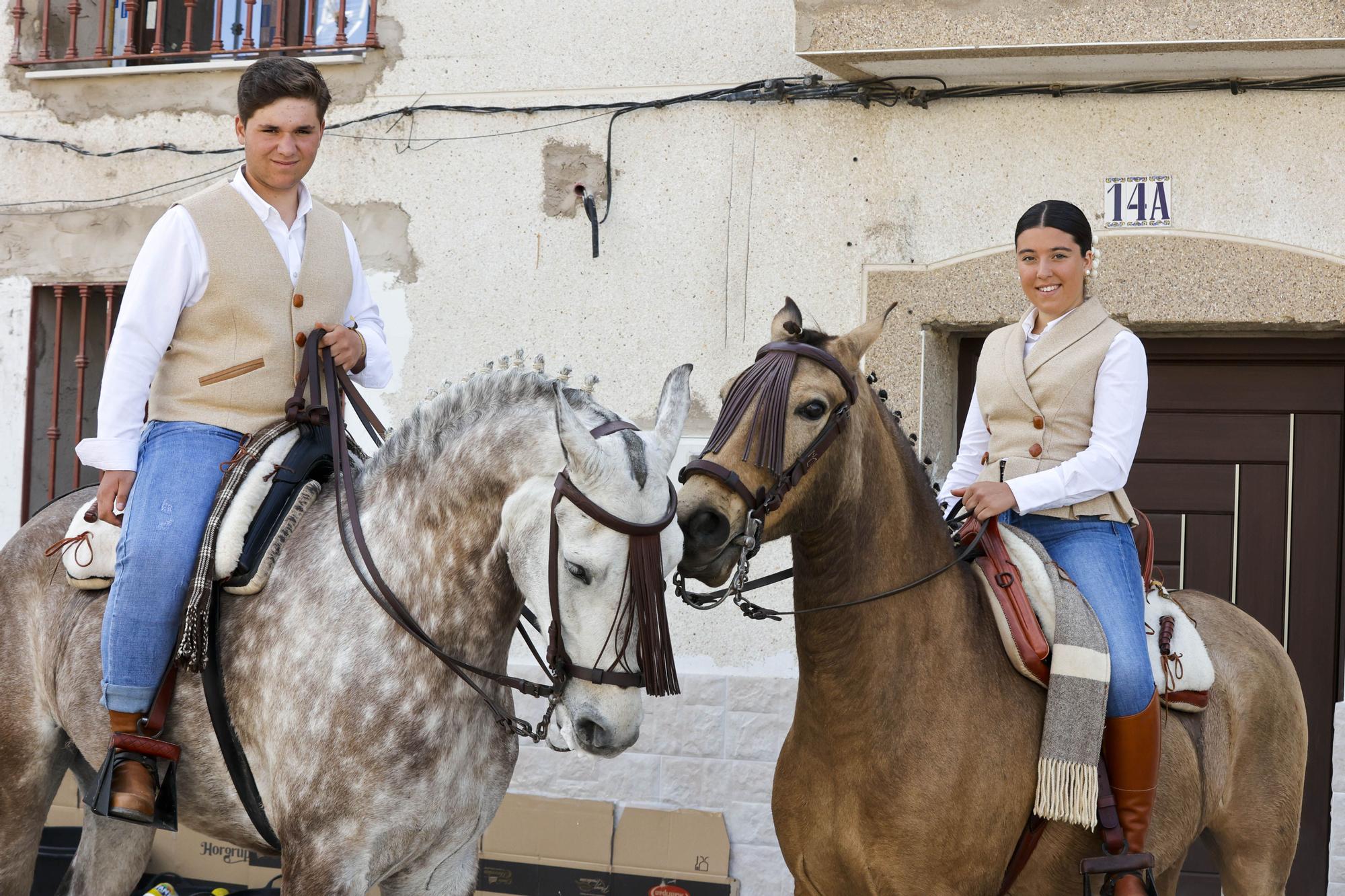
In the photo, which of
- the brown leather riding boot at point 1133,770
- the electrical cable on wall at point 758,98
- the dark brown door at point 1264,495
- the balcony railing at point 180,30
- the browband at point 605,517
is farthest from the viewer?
the balcony railing at point 180,30

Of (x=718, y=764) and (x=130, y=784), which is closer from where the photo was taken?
(x=130, y=784)

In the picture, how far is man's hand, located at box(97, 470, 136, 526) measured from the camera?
124 inches

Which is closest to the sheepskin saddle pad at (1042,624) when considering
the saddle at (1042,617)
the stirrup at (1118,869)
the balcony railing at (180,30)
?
the saddle at (1042,617)

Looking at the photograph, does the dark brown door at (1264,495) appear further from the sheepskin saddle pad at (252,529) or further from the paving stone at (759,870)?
the sheepskin saddle pad at (252,529)

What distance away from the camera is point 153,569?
3.06 m

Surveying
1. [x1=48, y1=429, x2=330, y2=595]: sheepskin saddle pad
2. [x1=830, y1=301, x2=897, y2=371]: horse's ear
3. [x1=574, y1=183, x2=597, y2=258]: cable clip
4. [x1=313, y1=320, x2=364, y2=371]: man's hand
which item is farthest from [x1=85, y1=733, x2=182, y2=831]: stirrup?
[x1=574, y1=183, x2=597, y2=258]: cable clip

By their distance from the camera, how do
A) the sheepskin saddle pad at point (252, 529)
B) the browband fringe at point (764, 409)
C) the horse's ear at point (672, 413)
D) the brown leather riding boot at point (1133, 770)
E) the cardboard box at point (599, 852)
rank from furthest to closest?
1. the cardboard box at point (599, 852)
2. the brown leather riding boot at point (1133, 770)
3. the sheepskin saddle pad at point (252, 529)
4. the browband fringe at point (764, 409)
5. the horse's ear at point (672, 413)

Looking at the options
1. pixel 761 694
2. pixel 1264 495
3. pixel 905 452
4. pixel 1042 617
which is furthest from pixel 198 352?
pixel 1264 495

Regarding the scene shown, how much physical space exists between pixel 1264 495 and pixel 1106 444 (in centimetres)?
290

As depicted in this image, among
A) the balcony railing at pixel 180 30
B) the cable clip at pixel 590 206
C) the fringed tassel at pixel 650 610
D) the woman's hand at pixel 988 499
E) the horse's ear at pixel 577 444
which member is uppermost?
the balcony railing at pixel 180 30

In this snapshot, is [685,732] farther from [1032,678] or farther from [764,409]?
[764,409]

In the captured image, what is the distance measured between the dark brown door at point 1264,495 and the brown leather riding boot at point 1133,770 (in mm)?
2859

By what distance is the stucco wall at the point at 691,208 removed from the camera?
5648 mm

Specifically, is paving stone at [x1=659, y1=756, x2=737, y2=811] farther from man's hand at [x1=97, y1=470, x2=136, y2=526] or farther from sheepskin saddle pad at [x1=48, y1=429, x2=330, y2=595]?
man's hand at [x1=97, y1=470, x2=136, y2=526]
